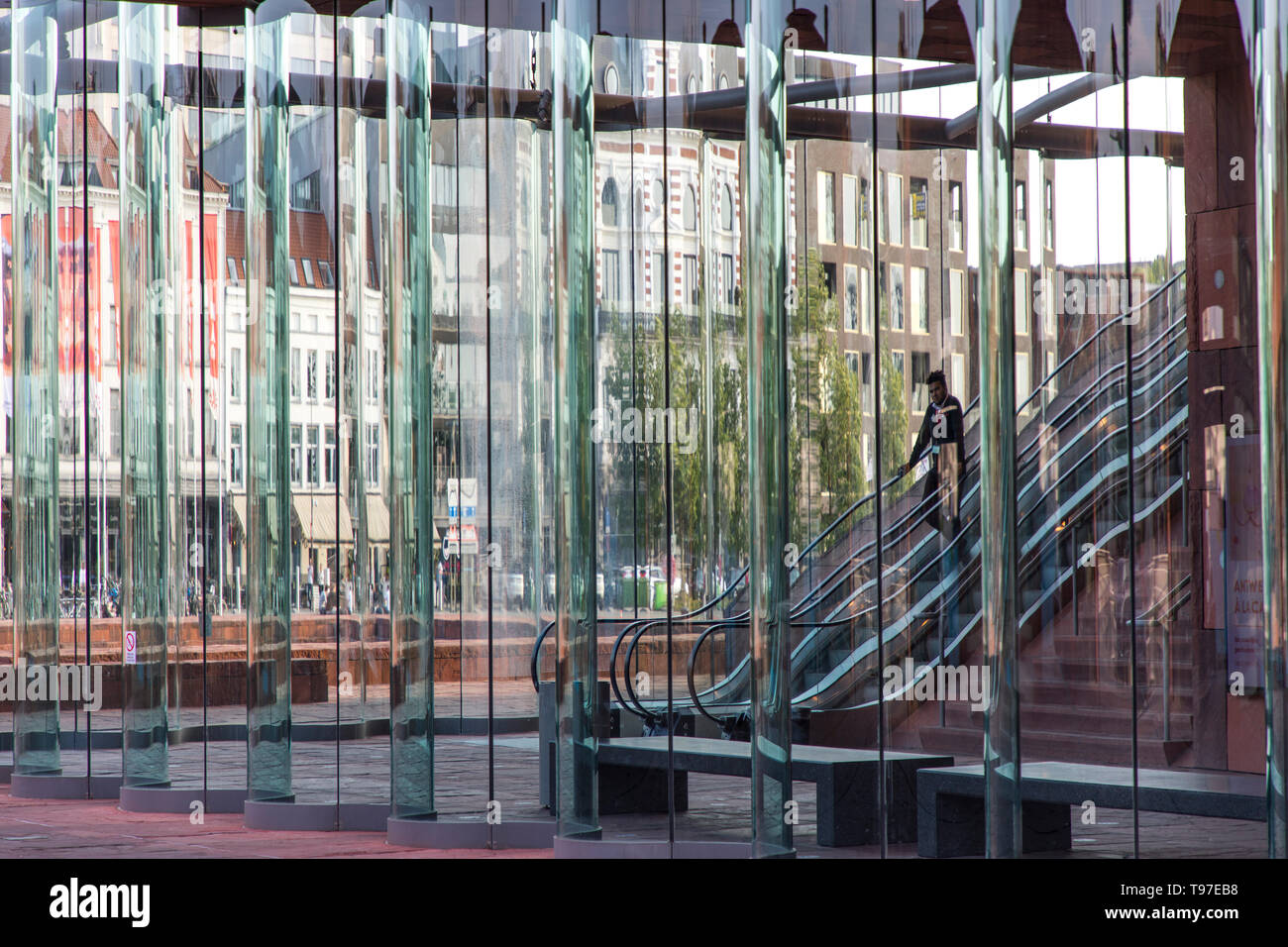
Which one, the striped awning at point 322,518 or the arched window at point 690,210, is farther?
the striped awning at point 322,518

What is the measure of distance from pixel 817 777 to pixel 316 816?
124 inches

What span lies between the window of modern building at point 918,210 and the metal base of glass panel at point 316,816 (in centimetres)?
394

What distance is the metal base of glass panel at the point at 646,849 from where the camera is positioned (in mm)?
7145

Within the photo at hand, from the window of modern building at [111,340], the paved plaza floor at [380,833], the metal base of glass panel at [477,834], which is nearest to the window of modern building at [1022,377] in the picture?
the paved plaza floor at [380,833]

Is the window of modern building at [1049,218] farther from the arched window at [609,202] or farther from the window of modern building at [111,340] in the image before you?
the window of modern building at [111,340]

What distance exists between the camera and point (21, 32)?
11.5 metres

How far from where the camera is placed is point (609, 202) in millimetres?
7883

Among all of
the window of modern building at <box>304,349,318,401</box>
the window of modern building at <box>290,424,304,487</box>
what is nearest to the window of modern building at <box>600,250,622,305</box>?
the window of modern building at <box>304,349,318,401</box>

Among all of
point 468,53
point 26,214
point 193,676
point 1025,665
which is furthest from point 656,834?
point 26,214

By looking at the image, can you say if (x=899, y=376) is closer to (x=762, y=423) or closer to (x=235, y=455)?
(x=762, y=423)

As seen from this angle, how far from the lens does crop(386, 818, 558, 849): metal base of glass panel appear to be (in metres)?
8.17

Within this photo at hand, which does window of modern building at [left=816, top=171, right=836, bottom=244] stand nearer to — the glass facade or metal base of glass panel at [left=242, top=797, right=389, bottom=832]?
the glass facade

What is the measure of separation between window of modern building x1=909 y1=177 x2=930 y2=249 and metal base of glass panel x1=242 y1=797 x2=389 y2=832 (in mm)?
3942

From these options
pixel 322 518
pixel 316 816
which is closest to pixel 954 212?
pixel 322 518
